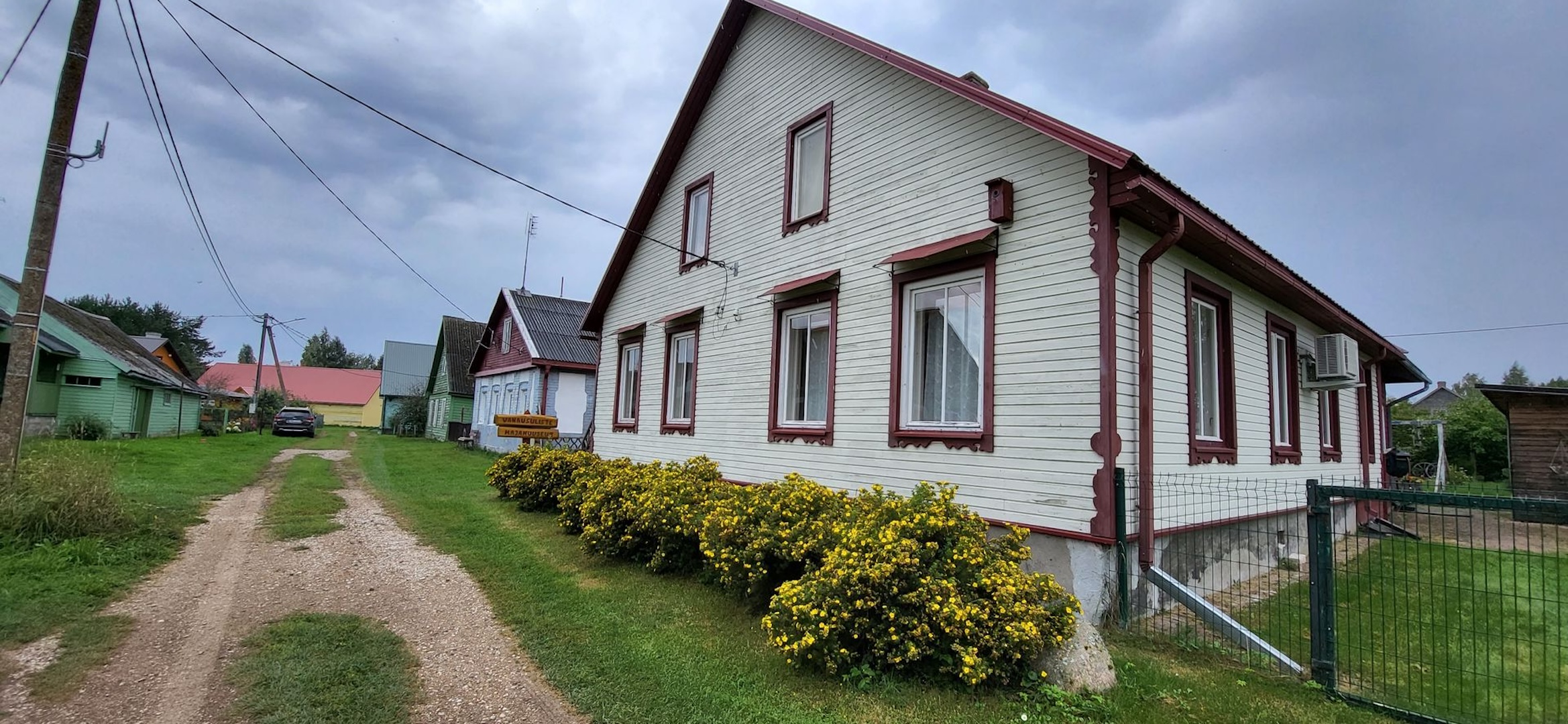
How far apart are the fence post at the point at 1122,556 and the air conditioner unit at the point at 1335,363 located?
646 cm

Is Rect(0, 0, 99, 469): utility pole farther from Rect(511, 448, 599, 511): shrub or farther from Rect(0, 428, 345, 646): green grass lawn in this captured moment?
Rect(511, 448, 599, 511): shrub

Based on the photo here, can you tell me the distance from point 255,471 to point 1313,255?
120 ft

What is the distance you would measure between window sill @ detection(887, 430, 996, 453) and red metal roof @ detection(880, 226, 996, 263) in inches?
72.2

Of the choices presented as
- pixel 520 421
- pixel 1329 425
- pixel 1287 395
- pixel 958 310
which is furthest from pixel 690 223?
pixel 1329 425

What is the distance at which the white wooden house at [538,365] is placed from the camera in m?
23.5

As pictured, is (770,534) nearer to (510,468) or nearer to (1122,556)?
(1122,556)

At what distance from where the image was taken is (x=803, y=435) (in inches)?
340

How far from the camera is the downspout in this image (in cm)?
562

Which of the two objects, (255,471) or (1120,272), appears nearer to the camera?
(1120,272)

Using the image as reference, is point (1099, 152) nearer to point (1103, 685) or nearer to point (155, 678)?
point (1103, 685)

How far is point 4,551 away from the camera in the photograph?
261 inches

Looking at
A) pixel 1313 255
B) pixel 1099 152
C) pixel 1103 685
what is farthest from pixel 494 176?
pixel 1313 255

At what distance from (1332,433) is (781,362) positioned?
32.0 ft

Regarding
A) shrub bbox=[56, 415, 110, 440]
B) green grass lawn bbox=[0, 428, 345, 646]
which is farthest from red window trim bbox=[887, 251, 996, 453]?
shrub bbox=[56, 415, 110, 440]
